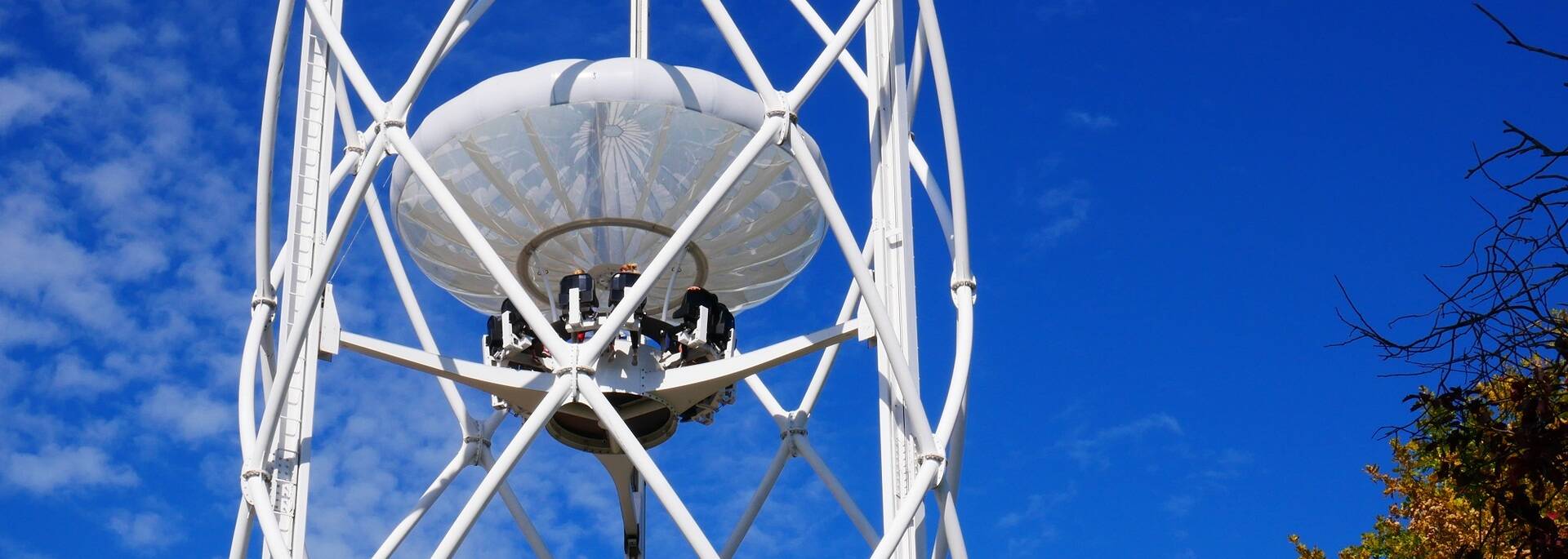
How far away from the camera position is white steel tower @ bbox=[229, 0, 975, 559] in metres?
18.3

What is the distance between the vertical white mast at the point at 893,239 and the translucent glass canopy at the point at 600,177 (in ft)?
4.36

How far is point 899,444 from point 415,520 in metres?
5.52

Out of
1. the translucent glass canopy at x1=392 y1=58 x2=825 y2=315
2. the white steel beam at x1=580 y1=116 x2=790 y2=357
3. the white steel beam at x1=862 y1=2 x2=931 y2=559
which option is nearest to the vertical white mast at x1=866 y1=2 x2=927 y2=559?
the white steel beam at x1=862 y1=2 x2=931 y2=559

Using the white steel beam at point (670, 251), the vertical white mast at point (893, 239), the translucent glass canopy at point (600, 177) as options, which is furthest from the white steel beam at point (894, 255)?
the white steel beam at point (670, 251)

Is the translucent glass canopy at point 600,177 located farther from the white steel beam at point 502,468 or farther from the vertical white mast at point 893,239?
the white steel beam at point 502,468

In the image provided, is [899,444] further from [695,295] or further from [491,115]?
[491,115]

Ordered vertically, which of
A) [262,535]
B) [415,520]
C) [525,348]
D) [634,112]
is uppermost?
[634,112]

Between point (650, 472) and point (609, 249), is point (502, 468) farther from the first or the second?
point (609, 249)

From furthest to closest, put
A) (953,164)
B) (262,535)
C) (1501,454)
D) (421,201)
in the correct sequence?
(421,201)
(953,164)
(262,535)
(1501,454)

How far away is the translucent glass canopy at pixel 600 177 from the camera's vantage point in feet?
68.5

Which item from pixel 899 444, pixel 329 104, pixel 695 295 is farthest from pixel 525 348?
pixel 899 444

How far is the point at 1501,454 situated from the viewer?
25.1ft

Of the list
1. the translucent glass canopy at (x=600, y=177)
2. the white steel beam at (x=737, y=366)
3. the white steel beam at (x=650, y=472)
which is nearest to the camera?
the white steel beam at (x=650, y=472)

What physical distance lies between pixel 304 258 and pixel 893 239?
607 cm
